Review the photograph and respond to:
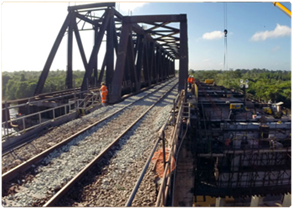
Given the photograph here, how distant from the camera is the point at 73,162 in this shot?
5844mm

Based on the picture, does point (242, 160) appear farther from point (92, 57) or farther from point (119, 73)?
point (92, 57)

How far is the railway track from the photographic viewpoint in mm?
4454

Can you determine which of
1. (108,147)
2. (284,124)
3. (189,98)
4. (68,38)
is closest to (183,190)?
(108,147)

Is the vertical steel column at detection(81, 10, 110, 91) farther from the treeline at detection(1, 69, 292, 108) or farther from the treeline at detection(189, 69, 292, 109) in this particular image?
the treeline at detection(189, 69, 292, 109)

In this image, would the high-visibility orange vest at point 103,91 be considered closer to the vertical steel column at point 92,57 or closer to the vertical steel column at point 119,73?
the vertical steel column at point 119,73

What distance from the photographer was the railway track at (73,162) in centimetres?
445

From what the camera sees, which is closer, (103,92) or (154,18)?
(103,92)

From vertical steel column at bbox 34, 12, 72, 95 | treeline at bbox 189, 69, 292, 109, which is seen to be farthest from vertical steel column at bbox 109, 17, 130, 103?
treeline at bbox 189, 69, 292, 109

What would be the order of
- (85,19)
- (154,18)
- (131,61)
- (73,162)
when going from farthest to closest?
(131,61) < (154,18) < (85,19) < (73,162)

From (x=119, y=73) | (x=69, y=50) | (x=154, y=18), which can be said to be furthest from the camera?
(x=154, y=18)

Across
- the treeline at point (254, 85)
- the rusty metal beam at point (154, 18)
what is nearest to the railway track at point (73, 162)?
the treeline at point (254, 85)

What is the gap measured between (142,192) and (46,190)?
1.97 meters

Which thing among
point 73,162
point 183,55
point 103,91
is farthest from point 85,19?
point 73,162

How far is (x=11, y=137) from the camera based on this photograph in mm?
7008
